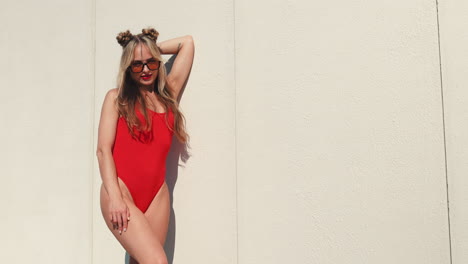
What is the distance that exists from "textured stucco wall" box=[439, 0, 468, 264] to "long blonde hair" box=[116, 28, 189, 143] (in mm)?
1697

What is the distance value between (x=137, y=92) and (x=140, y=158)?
457 mm

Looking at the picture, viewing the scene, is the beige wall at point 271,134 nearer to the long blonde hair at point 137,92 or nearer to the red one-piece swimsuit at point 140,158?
the long blonde hair at point 137,92

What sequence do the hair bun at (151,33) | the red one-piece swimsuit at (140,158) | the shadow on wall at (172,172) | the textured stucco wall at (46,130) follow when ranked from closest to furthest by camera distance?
the red one-piece swimsuit at (140,158), the hair bun at (151,33), the shadow on wall at (172,172), the textured stucco wall at (46,130)

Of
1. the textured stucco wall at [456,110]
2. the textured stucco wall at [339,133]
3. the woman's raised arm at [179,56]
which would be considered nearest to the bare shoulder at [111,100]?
the woman's raised arm at [179,56]

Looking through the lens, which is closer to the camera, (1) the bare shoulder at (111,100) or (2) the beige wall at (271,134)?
(2) the beige wall at (271,134)

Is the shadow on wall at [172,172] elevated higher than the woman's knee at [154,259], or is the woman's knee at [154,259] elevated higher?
the shadow on wall at [172,172]

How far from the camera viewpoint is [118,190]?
3.62 meters

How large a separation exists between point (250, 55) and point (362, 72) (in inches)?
31.4

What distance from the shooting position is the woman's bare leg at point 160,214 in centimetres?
378

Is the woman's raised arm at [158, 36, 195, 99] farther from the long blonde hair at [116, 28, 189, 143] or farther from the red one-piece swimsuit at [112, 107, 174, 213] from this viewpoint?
the red one-piece swimsuit at [112, 107, 174, 213]

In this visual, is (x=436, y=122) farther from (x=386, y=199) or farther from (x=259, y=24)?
(x=259, y=24)

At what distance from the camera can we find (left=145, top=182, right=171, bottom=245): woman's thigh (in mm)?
3779

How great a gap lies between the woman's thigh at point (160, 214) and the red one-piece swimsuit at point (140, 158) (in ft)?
0.11

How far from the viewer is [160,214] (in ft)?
12.5
